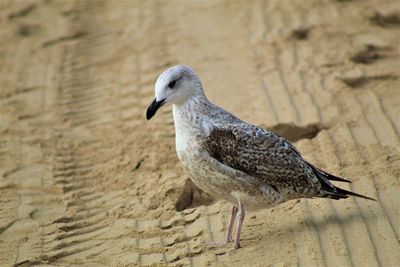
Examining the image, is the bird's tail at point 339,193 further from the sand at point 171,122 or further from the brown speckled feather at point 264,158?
the sand at point 171,122

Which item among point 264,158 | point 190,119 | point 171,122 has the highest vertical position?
point 190,119

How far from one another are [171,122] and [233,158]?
256 cm

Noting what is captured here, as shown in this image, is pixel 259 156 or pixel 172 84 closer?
pixel 259 156

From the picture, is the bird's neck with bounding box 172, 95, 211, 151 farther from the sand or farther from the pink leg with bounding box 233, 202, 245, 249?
the sand

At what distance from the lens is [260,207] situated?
21.2ft

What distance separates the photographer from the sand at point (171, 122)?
6.41m

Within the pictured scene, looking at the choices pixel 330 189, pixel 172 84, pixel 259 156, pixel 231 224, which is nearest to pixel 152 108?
pixel 172 84

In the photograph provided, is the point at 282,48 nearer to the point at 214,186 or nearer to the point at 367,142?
the point at 367,142

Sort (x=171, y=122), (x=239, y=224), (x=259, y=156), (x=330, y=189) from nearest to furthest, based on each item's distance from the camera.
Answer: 1. (x=239, y=224)
2. (x=259, y=156)
3. (x=330, y=189)
4. (x=171, y=122)

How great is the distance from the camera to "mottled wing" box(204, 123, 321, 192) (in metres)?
6.28

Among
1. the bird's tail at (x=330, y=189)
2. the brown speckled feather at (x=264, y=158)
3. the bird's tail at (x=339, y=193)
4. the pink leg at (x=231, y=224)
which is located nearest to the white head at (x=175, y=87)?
the brown speckled feather at (x=264, y=158)

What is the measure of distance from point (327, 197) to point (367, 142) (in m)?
1.28

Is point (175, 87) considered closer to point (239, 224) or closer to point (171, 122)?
point (239, 224)

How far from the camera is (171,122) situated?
8742 millimetres
